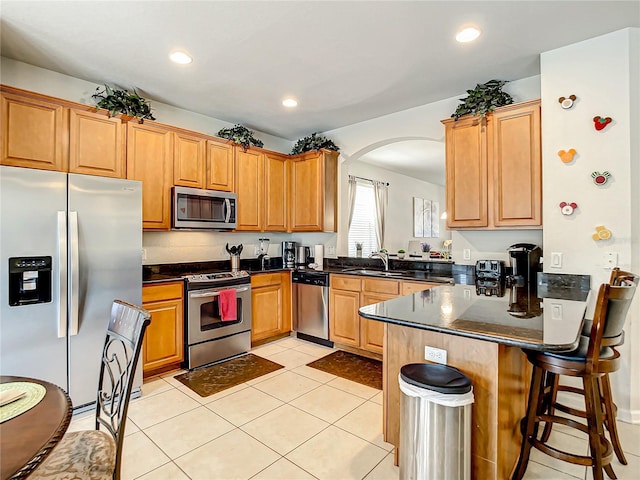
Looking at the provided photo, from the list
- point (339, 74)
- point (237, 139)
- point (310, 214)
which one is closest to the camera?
point (339, 74)

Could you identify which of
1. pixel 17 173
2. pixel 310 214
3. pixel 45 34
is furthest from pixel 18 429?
pixel 310 214

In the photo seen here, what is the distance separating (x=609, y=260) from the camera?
2479 millimetres

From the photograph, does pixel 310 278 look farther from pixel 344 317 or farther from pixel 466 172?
pixel 466 172

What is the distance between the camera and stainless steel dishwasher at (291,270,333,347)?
4.16m

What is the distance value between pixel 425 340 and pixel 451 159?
211cm

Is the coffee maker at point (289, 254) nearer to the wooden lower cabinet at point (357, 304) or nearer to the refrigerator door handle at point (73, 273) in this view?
the wooden lower cabinet at point (357, 304)

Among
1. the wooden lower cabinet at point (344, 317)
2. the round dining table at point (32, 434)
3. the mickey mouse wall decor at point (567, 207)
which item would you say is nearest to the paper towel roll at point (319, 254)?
the wooden lower cabinet at point (344, 317)

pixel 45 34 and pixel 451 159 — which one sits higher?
pixel 45 34

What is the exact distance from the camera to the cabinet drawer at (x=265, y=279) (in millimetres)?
4113

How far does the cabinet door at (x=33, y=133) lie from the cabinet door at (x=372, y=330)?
10.1 ft

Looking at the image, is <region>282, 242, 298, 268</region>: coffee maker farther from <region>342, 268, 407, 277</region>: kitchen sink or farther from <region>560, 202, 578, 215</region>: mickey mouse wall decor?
<region>560, 202, 578, 215</region>: mickey mouse wall decor

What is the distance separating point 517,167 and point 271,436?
288 centimetres

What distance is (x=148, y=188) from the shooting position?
3.40 m

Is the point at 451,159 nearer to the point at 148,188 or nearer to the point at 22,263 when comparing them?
A: the point at 148,188
